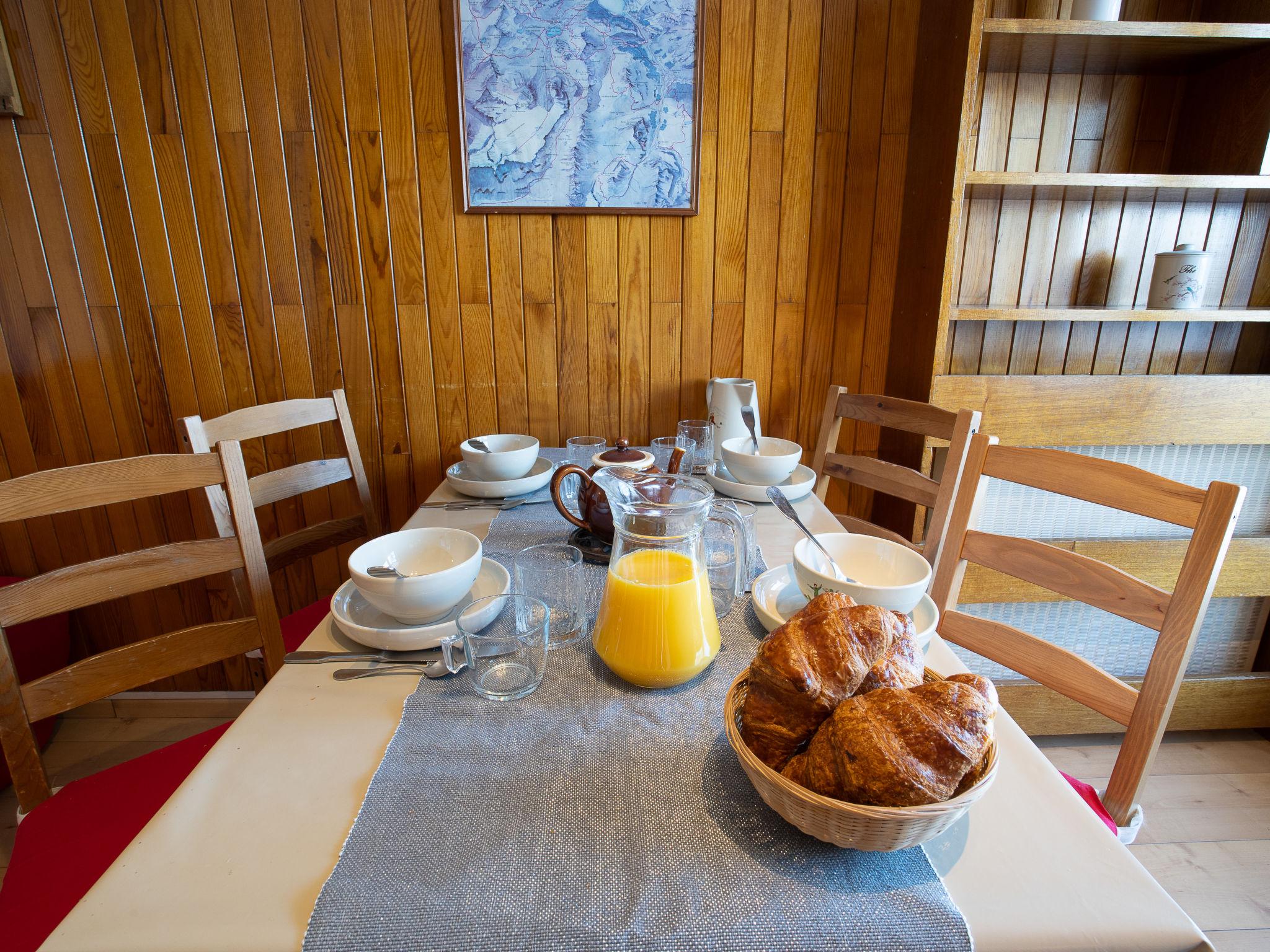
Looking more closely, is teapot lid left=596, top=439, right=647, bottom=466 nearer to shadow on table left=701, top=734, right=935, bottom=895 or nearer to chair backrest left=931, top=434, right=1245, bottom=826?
chair backrest left=931, top=434, right=1245, bottom=826

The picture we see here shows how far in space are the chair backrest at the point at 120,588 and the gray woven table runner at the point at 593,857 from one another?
569 millimetres

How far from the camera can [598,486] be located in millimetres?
954

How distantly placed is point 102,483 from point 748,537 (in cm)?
99

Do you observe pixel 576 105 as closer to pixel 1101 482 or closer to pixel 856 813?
pixel 1101 482

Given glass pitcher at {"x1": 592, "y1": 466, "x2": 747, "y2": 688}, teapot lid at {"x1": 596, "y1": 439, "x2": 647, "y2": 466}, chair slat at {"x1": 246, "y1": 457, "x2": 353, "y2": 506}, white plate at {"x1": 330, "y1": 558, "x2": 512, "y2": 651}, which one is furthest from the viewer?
chair slat at {"x1": 246, "y1": 457, "x2": 353, "y2": 506}

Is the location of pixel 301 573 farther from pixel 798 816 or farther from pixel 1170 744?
pixel 1170 744

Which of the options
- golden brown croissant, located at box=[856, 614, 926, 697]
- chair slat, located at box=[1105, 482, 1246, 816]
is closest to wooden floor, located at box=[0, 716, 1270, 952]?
chair slat, located at box=[1105, 482, 1246, 816]

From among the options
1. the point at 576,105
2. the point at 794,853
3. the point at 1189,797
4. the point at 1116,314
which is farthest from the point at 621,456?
the point at 1189,797

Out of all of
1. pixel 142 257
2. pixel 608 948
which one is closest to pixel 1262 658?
pixel 608 948

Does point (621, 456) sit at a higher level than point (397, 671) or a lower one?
higher

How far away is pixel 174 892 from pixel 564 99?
178cm

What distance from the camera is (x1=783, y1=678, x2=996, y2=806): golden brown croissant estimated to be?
18.8 inches

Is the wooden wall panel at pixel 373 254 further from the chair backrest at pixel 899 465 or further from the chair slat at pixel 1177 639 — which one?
the chair slat at pixel 1177 639

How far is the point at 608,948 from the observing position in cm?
47
